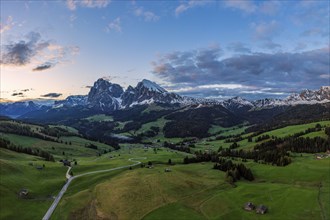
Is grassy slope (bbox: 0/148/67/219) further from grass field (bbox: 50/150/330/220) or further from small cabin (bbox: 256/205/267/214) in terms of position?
small cabin (bbox: 256/205/267/214)

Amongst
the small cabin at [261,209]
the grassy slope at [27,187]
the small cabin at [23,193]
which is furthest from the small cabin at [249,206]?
the small cabin at [23,193]

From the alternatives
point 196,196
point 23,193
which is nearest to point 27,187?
point 23,193

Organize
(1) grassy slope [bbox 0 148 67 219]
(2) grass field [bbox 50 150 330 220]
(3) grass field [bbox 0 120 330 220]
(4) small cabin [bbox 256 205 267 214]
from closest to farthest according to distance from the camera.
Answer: (4) small cabin [bbox 256 205 267 214], (2) grass field [bbox 50 150 330 220], (3) grass field [bbox 0 120 330 220], (1) grassy slope [bbox 0 148 67 219]

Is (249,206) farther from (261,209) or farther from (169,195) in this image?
(169,195)

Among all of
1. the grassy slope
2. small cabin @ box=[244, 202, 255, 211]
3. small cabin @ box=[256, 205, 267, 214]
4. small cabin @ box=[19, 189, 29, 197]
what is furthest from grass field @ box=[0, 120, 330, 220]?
small cabin @ box=[19, 189, 29, 197]

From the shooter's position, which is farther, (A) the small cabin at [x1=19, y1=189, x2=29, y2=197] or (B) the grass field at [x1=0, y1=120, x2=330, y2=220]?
(A) the small cabin at [x1=19, y1=189, x2=29, y2=197]

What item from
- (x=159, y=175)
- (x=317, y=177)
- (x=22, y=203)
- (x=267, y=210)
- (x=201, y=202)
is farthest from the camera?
(x=159, y=175)

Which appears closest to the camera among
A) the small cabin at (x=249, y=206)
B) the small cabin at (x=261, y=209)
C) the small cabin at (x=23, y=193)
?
the small cabin at (x=261, y=209)

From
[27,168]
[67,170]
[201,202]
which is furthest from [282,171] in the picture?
[27,168]

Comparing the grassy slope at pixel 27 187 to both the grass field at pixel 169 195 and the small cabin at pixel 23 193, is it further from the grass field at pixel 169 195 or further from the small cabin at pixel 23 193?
the small cabin at pixel 23 193

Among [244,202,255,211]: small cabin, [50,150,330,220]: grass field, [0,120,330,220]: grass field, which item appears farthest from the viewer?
[244,202,255,211]: small cabin

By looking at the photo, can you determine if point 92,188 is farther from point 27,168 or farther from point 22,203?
point 27,168
